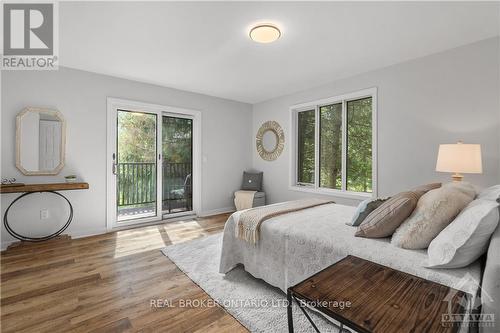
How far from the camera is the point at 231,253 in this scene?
2.35m

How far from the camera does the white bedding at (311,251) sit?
49.9 inches

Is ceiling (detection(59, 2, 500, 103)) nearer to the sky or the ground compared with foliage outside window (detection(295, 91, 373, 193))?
nearer to the sky

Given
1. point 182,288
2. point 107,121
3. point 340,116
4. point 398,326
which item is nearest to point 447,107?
point 340,116

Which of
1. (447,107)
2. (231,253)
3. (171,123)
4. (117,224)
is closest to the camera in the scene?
(231,253)

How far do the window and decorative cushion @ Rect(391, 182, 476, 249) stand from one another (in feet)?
6.58

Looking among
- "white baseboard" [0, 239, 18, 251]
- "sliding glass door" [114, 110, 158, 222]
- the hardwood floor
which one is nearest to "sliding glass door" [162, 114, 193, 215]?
"sliding glass door" [114, 110, 158, 222]

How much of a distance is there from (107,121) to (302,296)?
3893 millimetres

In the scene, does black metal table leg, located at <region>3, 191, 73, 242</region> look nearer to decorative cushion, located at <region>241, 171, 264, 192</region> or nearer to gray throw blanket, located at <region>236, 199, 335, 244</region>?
gray throw blanket, located at <region>236, 199, 335, 244</region>

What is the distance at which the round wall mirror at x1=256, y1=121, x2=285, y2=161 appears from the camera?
4.88 m

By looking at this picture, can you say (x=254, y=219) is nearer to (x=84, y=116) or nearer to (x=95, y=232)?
(x=95, y=232)

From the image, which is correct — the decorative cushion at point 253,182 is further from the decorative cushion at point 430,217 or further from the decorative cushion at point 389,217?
the decorative cushion at point 430,217

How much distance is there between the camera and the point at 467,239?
1.15 meters

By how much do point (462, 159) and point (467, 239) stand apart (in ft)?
5.40

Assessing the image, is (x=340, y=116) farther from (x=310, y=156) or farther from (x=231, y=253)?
(x=231, y=253)
